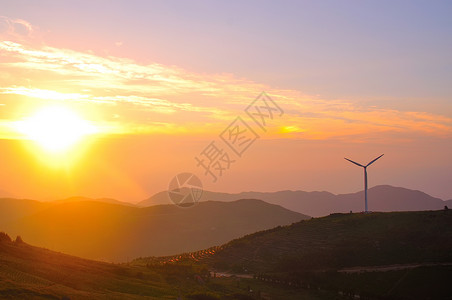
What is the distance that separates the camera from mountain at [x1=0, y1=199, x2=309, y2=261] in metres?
155

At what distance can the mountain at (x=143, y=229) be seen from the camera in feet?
508

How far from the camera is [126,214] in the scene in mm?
198875

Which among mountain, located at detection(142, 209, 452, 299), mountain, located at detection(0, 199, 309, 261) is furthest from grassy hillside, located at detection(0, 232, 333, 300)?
mountain, located at detection(0, 199, 309, 261)

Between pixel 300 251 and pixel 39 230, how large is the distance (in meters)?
138

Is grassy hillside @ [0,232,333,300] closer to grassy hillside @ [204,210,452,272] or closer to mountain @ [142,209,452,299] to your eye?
mountain @ [142,209,452,299]

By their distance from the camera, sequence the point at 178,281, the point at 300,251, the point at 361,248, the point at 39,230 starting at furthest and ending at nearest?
the point at 39,230 → the point at 300,251 → the point at 361,248 → the point at 178,281

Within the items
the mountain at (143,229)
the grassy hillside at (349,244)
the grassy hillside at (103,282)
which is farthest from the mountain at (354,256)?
the mountain at (143,229)

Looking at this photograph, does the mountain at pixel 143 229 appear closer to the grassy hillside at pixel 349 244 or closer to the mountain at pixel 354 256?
the grassy hillside at pixel 349 244

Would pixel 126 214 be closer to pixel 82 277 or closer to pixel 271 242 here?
pixel 271 242

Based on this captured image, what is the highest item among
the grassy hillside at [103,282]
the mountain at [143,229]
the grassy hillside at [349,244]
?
the mountain at [143,229]

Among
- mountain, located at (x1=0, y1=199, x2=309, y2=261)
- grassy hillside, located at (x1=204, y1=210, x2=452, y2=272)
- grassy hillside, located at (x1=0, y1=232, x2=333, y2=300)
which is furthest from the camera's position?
mountain, located at (x1=0, y1=199, x2=309, y2=261)

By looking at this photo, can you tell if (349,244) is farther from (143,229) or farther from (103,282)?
(143,229)

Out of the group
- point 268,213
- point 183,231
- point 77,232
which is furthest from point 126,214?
point 268,213

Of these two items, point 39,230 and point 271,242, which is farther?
point 39,230
